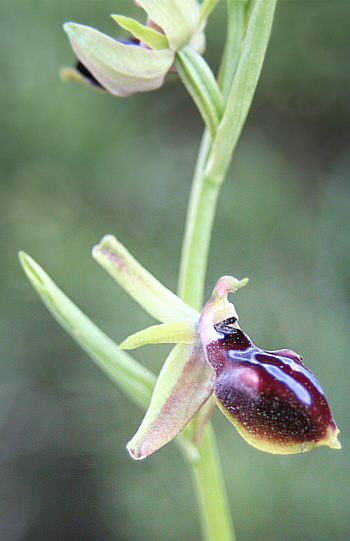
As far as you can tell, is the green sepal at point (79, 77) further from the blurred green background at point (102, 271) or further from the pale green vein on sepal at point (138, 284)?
the blurred green background at point (102, 271)

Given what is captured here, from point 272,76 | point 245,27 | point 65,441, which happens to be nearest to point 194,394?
point 245,27

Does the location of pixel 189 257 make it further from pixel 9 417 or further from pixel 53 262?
pixel 9 417

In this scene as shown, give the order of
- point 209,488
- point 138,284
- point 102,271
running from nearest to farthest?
point 138,284 < point 209,488 < point 102,271

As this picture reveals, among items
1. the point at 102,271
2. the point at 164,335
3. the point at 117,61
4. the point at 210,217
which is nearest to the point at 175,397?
the point at 164,335

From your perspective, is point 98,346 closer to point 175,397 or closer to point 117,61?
point 175,397

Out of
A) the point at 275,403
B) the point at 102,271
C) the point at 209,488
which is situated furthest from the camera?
the point at 102,271

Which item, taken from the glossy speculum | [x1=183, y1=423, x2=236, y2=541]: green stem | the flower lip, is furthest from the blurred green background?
the glossy speculum

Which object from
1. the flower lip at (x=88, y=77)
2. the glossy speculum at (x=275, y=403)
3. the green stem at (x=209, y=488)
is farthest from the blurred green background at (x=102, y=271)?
the glossy speculum at (x=275, y=403)
